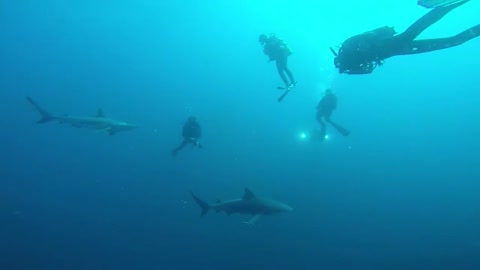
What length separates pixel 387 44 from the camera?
8.34 meters

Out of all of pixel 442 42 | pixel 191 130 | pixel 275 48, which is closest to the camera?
pixel 442 42

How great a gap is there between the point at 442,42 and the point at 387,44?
1.02 meters

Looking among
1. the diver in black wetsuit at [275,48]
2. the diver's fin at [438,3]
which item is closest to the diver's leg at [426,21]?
the diver's fin at [438,3]

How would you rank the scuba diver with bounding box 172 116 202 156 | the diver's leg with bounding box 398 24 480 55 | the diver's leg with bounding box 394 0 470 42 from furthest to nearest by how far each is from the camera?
the scuba diver with bounding box 172 116 202 156 < the diver's leg with bounding box 398 24 480 55 < the diver's leg with bounding box 394 0 470 42

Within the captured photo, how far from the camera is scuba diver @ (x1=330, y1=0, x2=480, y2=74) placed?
7.80 metres

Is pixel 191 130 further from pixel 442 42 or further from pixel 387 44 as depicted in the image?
pixel 442 42

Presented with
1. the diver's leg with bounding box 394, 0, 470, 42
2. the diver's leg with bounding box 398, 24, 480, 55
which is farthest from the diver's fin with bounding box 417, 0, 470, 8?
the diver's leg with bounding box 398, 24, 480, 55

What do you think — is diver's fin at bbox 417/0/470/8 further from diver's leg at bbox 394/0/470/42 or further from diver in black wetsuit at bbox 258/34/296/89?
diver in black wetsuit at bbox 258/34/296/89

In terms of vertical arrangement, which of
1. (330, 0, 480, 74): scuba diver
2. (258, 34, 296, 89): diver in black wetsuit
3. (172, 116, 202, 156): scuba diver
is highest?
(258, 34, 296, 89): diver in black wetsuit

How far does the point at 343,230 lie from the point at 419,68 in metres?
65.9

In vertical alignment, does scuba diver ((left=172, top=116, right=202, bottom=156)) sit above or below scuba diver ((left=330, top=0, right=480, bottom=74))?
above

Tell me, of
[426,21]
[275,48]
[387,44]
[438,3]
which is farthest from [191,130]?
[438,3]

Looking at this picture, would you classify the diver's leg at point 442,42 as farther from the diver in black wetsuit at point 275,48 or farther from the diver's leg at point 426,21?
the diver in black wetsuit at point 275,48

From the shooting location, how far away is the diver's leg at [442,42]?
7723 millimetres
